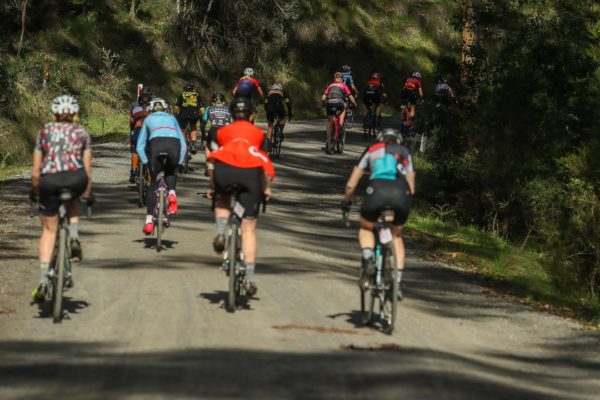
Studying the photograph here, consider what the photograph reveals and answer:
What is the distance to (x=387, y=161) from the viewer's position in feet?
37.2

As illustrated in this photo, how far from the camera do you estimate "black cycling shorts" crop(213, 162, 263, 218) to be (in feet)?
39.2

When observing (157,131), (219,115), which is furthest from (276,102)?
(157,131)

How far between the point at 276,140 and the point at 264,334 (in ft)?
64.5

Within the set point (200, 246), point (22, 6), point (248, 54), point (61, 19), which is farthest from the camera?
point (248, 54)

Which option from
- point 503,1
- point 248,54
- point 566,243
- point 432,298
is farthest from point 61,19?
point 432,298

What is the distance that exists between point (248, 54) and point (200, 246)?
32.8m

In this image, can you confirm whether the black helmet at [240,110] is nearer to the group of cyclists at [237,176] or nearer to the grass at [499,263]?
the group of cyclists at [237,176]

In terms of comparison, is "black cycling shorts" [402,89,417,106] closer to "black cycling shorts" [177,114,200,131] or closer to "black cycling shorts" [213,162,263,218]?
"black cycling shorts" [177,114,200,131]

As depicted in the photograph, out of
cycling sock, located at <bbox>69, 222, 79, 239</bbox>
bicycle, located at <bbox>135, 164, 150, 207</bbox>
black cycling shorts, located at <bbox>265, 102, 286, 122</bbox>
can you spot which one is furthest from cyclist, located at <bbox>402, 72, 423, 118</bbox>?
cycling sock, located at <bbox>69, 222, 79, 239</bbox>

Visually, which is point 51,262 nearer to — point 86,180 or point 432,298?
point 86,180

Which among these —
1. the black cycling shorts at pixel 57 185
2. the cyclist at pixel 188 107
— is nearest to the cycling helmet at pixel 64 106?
the black cycling shorts at pixel 57 185

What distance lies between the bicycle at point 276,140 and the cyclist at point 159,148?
13.5 metres

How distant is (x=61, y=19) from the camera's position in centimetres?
4572

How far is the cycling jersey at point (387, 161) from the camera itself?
11312mm
